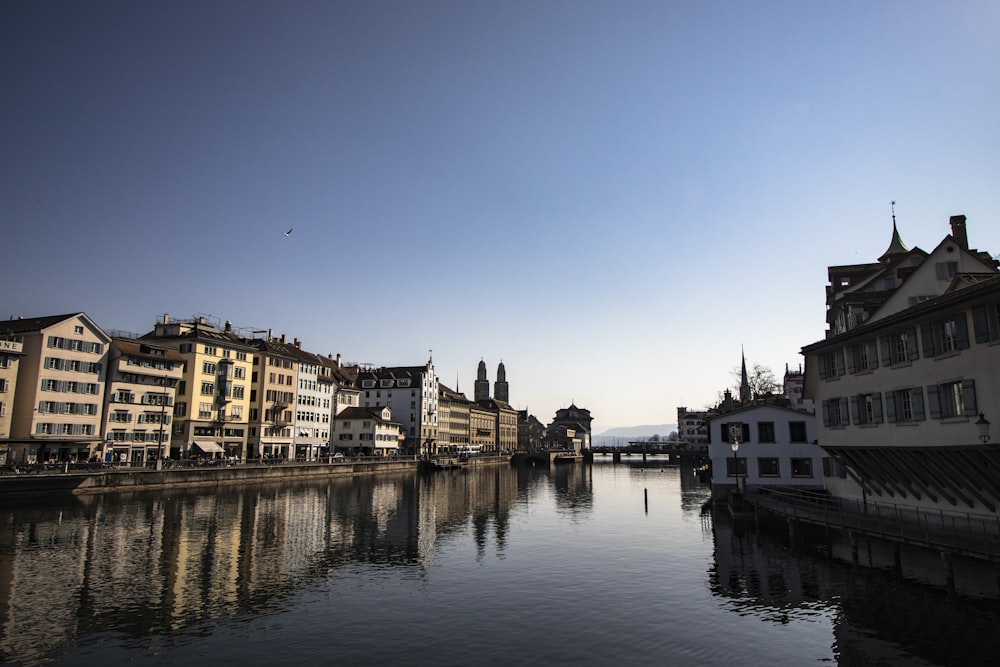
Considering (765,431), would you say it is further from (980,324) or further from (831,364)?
(980,324)

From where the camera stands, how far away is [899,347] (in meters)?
38.5

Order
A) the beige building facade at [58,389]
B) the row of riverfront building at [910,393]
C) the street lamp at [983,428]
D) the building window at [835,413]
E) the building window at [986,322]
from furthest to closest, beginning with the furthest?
the beige building facade at [58,389], the building window at [835,413], the row of riverfront building at [910,393], the building window at [986,322], the street lamp at [983,428]

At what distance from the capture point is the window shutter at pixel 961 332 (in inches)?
1261

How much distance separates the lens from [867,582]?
33.3 metres


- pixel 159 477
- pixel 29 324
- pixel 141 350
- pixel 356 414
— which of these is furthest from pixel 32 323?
pixel 356 414

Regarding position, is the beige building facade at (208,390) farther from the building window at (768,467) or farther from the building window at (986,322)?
the building window at (986,322)

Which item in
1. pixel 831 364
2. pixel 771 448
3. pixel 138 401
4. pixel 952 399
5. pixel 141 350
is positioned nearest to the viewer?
pixel 952 399

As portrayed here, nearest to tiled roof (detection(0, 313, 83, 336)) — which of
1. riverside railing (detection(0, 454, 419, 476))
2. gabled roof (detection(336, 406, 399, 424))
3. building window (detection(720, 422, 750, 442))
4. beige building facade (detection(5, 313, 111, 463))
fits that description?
beige building facade (detection(5, 313, 111, 463))

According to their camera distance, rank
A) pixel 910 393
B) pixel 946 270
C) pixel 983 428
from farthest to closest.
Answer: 1. pixel 946 270
2. pixel 910 393
3. pixel 983 428

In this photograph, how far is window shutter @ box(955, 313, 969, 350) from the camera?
3203cm

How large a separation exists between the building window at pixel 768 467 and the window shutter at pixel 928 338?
29719mm

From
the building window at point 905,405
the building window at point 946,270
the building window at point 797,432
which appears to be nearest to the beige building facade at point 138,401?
the building window at point 797,432

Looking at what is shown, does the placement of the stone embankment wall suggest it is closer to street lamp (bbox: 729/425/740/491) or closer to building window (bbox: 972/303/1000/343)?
street lamp (bbox: 729/425/740/491)

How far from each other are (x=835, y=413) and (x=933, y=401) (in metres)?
12.0
